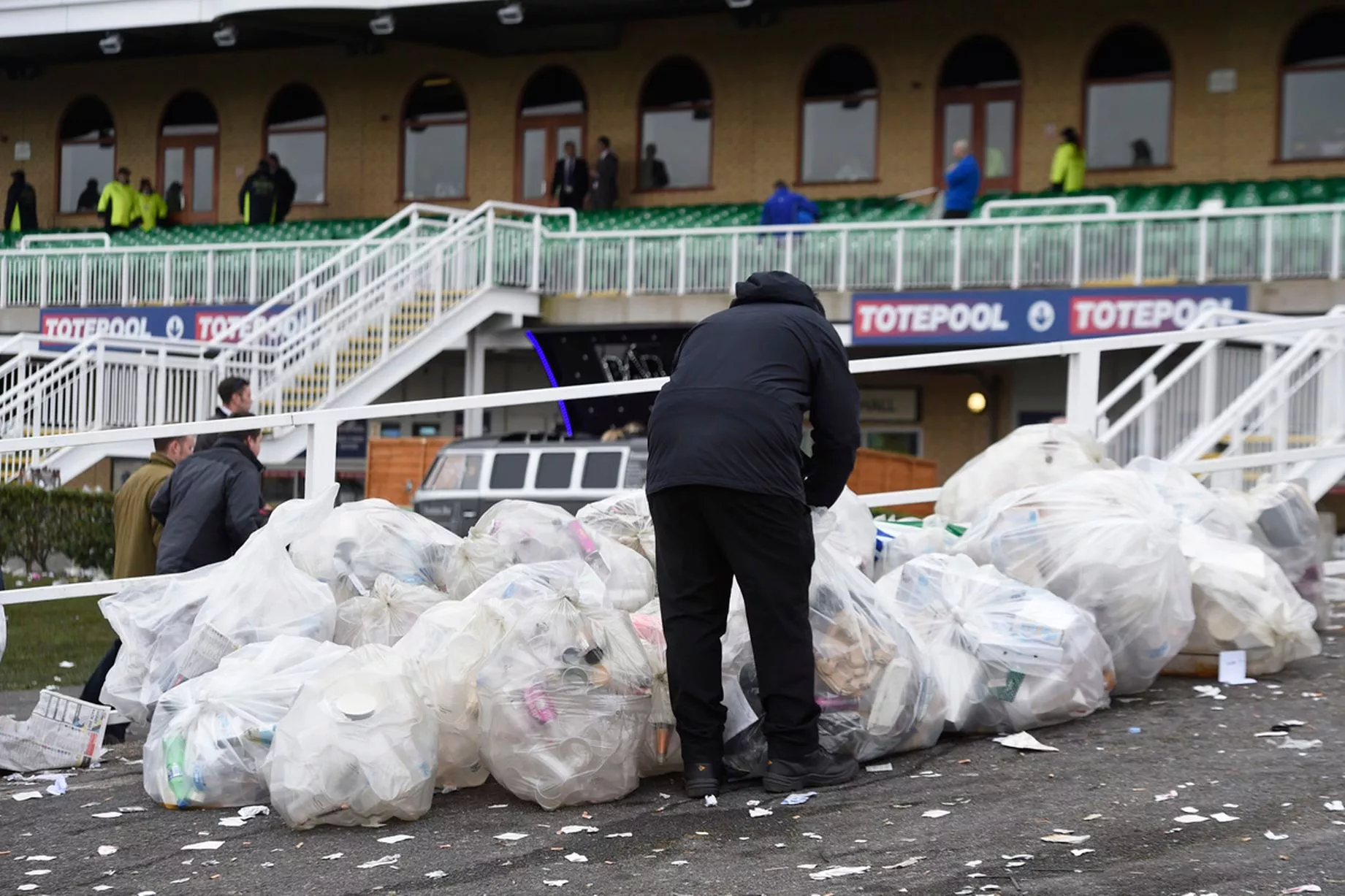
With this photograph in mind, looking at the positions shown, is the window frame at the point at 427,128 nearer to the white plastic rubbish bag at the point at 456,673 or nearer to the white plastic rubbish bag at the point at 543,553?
the white plastic rubbish bag at the point at 543,553

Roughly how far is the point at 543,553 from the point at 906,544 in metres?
1.53

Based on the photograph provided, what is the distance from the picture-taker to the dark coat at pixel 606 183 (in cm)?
2538

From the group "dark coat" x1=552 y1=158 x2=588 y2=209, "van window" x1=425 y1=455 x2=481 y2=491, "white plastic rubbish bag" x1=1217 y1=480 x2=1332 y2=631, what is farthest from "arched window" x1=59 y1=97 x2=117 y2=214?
"white plastic rubbish bag" x1=1217 y1=480 x2=1332 y2=631

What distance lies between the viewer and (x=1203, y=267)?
18.3 meters

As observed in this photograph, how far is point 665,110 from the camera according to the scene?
1053 inches

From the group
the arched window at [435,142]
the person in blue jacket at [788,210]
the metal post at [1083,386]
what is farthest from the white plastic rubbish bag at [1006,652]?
the arched window at [435,142]

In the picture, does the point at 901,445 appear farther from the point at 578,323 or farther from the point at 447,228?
the point at 447,228

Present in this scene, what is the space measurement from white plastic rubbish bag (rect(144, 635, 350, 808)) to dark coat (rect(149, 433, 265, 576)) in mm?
1713

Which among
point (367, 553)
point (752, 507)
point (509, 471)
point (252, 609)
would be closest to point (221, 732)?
point (252, 609)

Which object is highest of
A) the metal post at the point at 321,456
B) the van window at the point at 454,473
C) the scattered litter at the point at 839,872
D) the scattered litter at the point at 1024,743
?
the metal post at the point at 321,456

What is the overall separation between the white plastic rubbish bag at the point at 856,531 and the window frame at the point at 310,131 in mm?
23063

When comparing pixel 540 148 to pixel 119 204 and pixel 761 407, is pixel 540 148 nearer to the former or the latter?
pixel 119 204

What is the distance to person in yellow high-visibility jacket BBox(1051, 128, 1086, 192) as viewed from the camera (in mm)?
22516

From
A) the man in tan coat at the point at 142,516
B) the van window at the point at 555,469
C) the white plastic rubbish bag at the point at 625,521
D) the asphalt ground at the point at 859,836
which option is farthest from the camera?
the van window at the point at 555,469
